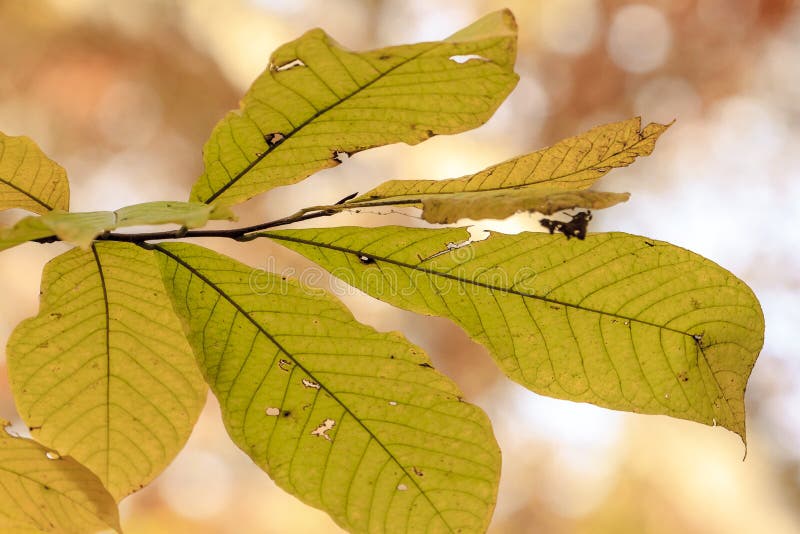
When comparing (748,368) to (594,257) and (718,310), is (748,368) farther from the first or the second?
(594,257)

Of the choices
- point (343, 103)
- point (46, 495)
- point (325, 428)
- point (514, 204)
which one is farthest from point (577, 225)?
point (46, 495)

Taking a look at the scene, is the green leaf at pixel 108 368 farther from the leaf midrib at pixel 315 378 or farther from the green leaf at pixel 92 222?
the green leaf at pixel 92 222

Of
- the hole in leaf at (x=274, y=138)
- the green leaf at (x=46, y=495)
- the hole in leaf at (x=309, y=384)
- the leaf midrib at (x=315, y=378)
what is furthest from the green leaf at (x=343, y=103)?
the green leaf at (x=46, y=495)

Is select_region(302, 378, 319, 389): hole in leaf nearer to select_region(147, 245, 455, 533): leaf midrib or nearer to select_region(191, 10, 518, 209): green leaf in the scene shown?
select_region(147, 245, 455, 533): leaf midrib

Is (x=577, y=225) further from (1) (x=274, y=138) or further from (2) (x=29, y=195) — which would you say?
(2) (x=29, y=195)

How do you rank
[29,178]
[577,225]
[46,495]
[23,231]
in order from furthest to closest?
1. [46,495]
2. [29,178]
3. [577,225]
4. [23,231]

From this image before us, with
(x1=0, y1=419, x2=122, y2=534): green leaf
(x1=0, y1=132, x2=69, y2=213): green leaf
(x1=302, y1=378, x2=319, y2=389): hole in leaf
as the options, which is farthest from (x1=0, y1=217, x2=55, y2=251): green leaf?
(x1=0, y1=419, x2=122, y2=534): green leaf

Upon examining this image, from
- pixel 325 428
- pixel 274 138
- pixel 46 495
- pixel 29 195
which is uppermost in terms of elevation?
pixel 274 138
